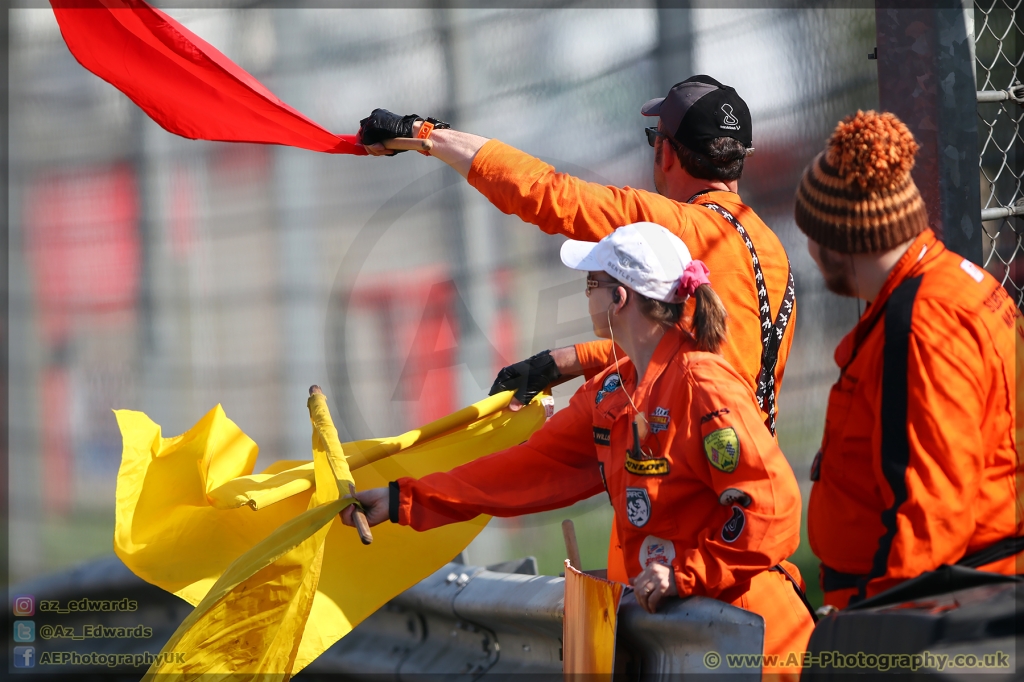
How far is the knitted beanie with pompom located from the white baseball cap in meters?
0.51

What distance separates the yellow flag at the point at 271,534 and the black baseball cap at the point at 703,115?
47.6 inches

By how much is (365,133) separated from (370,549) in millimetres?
1422

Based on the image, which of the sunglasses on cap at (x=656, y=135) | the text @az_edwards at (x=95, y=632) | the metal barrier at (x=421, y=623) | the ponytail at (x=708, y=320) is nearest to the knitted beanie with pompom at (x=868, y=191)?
the ponytail at (x=708, y=320)

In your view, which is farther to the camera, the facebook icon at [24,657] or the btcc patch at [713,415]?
the facebook icon at [24,657]

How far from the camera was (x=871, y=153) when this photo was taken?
5.90ft

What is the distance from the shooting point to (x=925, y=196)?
302cm

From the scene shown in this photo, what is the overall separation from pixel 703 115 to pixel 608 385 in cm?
83

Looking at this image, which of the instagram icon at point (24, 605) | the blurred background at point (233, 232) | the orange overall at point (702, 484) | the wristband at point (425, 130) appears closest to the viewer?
the orange overall at point (702, 484)

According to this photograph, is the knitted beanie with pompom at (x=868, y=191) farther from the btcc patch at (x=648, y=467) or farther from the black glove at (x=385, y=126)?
the black glove at (x=385, y=126)

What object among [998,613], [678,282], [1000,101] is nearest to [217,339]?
[678,282]

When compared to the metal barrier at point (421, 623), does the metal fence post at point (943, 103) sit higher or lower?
higher

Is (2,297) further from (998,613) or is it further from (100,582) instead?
(998,613)

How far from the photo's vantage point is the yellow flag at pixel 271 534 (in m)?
2.76

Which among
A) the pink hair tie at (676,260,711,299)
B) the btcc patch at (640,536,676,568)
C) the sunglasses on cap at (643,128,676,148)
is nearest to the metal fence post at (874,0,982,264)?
the sunglasses on cap at (643,128,676,148)
